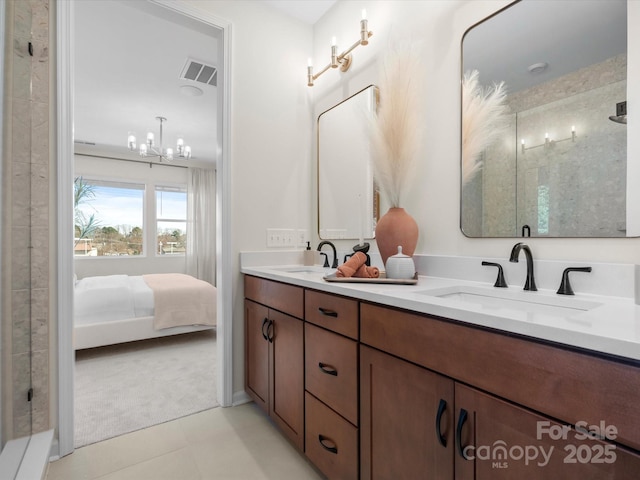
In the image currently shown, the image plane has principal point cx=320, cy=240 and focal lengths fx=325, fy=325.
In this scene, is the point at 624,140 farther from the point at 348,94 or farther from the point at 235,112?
the point at 235,112

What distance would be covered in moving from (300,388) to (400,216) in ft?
3.02

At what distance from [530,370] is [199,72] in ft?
11.3

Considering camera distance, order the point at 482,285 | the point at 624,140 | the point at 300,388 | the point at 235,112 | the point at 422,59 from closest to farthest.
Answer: the point at 624,140 < the point at 482,285 < the point at 300,388 < the point at 422,59 < the point at 235,112

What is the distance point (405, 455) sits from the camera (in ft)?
3.13

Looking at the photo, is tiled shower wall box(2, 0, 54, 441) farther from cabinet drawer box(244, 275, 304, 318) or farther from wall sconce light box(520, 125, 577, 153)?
wall sconce light box(520, 125, 577, 153)

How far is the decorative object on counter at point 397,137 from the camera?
1501 mm

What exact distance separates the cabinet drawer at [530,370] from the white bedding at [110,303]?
3.08 m

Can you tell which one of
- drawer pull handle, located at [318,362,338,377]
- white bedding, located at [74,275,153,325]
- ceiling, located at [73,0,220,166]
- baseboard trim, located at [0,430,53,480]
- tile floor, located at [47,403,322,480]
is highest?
ceiling, located at [73,0,220,166]

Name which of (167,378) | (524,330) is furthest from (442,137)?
(167,378)

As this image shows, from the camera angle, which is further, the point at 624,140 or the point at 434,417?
the point at 624,140

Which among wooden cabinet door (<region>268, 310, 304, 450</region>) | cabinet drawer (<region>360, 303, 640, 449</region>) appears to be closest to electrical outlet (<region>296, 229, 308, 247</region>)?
wooden cabinet door (<region>268, 310, 304, 450</region>)

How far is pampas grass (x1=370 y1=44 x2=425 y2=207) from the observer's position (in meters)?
1.50

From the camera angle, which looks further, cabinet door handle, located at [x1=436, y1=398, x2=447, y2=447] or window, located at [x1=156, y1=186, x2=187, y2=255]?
window, located at [x1=156, y1=186, x2=187, y2=255]

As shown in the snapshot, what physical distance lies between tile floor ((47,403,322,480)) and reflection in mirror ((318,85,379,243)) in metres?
1.24
